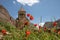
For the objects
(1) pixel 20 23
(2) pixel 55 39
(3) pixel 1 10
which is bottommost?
(2) pixel 55 39

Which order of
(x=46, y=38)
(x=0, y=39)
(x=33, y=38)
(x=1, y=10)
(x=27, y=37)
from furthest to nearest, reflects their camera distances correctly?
(x=1, y=10) → (x=0, y=39) → (x=46, y=38) → (x=33, y=38) → (x=27, y=37)

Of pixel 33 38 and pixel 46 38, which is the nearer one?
pixel 33 38

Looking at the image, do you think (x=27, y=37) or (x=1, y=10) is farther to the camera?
(x=1, y=10)

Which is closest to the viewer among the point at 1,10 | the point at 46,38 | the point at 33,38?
the point at 33,38

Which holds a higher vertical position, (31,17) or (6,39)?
(31,17)

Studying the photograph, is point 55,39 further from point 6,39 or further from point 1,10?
point 1,10

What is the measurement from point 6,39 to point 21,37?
0.46m

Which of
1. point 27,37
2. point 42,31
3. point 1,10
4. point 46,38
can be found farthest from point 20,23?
point 1,10

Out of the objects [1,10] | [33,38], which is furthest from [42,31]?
[1,10]

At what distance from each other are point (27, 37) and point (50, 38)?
1.08 m

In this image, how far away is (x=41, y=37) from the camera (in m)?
6.10

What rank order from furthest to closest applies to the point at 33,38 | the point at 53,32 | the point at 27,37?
the point at 53,32 < the point at 33,38 < the point at 27,37

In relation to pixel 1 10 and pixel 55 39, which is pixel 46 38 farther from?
pixel 1 10

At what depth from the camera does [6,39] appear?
567 centimetres
